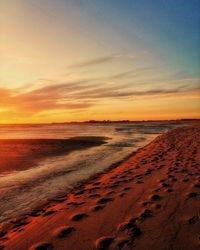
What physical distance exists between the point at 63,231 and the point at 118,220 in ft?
4.14

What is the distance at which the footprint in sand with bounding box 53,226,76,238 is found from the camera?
4868 millimetres

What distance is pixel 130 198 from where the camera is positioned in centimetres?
689

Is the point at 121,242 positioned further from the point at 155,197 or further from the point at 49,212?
the point at 49,212

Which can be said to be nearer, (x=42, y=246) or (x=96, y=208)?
(x=42, y=246)

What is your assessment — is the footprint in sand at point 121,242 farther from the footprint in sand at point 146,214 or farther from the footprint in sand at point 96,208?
the footprint in sand at point 96,208

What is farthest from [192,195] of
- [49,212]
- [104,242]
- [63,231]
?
[49,212]

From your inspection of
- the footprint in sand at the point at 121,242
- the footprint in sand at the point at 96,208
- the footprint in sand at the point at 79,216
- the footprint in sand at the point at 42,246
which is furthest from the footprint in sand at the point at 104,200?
the footprint in sand at the point at 42,246

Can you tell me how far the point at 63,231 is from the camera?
5.02 m

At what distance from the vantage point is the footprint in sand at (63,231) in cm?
487

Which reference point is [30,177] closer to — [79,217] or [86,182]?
[86,182]

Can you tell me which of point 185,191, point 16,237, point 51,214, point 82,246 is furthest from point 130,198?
point 16,237

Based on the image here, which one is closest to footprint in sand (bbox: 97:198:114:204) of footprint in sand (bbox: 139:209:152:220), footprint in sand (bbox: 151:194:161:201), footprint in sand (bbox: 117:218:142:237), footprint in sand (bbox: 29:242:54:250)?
footprint in sand (bbox: 151:194:161:201)

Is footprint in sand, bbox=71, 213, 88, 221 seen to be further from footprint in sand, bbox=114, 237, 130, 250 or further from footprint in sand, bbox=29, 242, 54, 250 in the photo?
footprint in sand, bbox=114, 237, 130, 250

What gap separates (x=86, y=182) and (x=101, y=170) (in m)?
2.55
